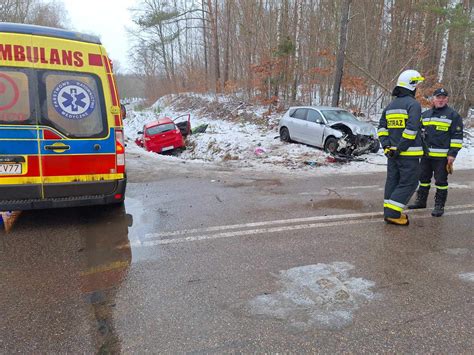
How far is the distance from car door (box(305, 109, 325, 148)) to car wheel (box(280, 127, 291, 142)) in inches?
45.1

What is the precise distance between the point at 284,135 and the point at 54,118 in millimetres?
10091

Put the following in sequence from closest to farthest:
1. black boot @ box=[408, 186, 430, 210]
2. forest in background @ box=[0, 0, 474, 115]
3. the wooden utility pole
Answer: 1. black boot @ box=[408, 186, 430, 210]
2. the wooden utility pole
3. forest in background @ box=[0, 0, 474, 115]

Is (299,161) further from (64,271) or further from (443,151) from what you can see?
(64,271)

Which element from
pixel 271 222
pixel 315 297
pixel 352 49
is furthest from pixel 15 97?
pixel 352 49

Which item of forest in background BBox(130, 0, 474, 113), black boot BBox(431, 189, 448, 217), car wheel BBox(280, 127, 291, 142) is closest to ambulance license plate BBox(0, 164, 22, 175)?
black boot BBox(431, 189, 448, 217)

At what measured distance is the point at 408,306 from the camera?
280cm

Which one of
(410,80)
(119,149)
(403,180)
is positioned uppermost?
(410,80)

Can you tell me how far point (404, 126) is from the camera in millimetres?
4500

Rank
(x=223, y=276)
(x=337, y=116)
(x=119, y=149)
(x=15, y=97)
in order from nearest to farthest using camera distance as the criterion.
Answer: (x=223, y=276) < (x=15, y=97) < (x=119, y=149) < (x=337, y=116)

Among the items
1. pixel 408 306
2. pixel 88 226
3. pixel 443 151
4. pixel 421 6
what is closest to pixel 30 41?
pixel 88 226

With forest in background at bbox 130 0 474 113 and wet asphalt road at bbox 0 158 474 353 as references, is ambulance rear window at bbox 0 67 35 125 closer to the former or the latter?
wet asphalt road at bbox 0 158 474 353

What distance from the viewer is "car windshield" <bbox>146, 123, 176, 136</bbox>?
1492 centimetres

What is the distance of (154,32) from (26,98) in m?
35.6

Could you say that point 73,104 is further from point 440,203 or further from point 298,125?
point 298,125
